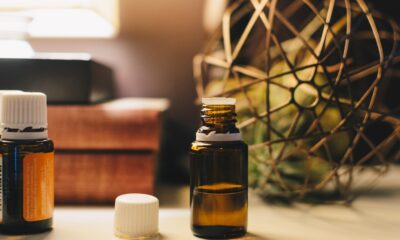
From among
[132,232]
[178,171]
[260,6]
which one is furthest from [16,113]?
[178,171]

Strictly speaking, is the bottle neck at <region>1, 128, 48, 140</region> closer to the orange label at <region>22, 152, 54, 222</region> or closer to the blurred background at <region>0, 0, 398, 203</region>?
the orange label at <region>22, 152, 54, 222</region>

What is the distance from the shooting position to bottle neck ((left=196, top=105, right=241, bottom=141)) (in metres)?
0.44

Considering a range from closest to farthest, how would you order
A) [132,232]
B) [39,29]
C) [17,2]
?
[132,232] < [17,2] < [39,29]

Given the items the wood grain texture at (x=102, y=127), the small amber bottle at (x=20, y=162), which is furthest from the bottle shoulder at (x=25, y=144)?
the wood grain texture at (x=102, y=127)

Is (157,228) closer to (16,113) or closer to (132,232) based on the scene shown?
(132,232)

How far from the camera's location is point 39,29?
2.56ft

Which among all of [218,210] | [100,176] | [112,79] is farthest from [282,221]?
[112,79]

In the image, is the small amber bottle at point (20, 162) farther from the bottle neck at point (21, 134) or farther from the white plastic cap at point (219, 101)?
the white plastic cap at point (219, 101)

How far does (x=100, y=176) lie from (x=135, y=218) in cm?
15

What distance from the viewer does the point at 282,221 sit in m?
0.51

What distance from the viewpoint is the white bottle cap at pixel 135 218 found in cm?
43

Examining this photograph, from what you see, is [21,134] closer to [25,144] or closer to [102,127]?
[25,144]

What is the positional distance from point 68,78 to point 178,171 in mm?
251

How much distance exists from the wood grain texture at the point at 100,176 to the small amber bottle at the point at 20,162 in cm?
13
